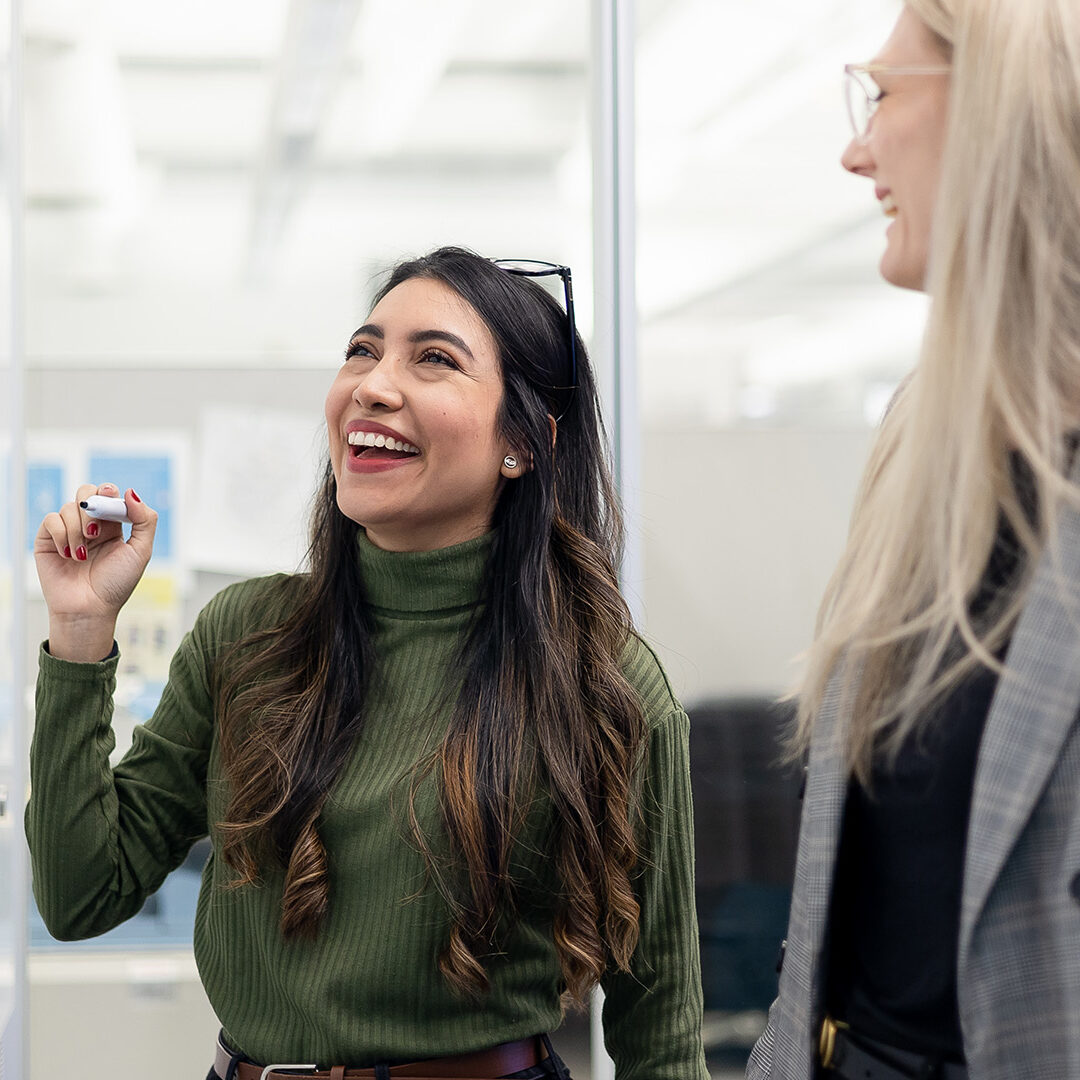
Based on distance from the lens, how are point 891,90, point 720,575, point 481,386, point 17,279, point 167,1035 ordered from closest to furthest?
point 891,90, point 481,386, point 17,279, point 167,1035, point 720,575

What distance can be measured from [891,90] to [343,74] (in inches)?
64.2

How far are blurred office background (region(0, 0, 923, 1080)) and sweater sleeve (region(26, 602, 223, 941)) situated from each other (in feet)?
2.18

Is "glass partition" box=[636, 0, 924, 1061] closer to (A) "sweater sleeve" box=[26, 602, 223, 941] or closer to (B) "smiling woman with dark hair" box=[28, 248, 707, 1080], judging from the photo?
(B) "smiling woman with dark hair" box=[28, 248, 707, 1080]

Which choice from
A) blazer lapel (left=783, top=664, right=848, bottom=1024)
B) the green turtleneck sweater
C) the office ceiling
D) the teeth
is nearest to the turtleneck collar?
the green turtleneck sweater

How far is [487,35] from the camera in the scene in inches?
98.1

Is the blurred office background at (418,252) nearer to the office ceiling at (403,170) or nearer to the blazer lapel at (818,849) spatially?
the office ceiling at (403,170)

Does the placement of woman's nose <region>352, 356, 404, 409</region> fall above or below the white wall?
above

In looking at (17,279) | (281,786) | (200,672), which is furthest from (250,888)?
(17,279)

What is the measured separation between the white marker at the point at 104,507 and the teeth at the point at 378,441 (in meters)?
0.30

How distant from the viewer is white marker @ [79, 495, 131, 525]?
156 cm

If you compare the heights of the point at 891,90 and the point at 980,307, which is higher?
the point at 891,90

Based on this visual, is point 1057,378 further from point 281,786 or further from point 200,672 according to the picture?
point 200,672

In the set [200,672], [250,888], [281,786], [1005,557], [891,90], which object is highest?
[891,90]

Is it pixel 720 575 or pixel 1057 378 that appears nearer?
pixel 1057 378
